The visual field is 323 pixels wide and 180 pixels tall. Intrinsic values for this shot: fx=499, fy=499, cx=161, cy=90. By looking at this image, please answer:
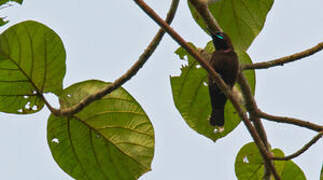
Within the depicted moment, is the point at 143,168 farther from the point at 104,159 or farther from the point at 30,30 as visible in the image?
the point at 30,30

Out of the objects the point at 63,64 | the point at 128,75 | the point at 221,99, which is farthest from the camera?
the point at 221,99

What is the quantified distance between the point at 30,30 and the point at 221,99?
1.49 meters

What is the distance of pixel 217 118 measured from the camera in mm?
3094

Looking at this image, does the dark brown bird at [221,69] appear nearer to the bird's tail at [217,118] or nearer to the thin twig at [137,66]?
the bird's tail at [217,118]

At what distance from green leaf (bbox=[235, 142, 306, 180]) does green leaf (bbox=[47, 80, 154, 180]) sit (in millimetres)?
602

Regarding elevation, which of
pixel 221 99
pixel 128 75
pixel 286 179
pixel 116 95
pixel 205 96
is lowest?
pixel 286 179

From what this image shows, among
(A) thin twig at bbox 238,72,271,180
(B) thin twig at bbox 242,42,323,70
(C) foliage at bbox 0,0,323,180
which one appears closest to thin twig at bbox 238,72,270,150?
(A) thin twig at bbox 238,72,271,180

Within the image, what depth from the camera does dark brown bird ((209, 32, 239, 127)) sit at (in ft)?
10.2

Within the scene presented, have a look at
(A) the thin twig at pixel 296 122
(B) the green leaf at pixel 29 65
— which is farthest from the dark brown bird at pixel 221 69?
(B) the green leaf at pixel 29 65

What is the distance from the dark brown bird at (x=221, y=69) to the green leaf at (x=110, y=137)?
498 mm

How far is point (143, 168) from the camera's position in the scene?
2.67 metres

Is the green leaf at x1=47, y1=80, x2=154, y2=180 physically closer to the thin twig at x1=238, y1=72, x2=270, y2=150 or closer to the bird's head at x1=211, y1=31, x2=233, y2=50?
the thin twig at x1=238, y1=72, x2=270, y2=150

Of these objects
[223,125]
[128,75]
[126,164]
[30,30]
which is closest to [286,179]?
[223,125]

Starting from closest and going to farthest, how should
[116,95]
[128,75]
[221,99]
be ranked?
[128,75]
[116,95]
[221,99]
